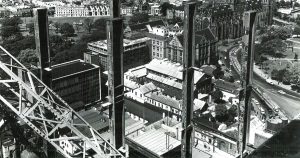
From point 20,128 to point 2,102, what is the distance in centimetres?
83

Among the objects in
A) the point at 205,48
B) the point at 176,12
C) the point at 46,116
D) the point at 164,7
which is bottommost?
the point at 205,48

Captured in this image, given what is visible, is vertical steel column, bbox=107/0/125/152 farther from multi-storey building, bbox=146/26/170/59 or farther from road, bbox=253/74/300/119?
multi-storey building, bbox=146/26/170/59

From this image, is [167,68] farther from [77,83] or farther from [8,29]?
[8,29]

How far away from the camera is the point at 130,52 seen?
3020 cm

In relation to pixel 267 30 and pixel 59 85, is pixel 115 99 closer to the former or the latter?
pixel 59 85

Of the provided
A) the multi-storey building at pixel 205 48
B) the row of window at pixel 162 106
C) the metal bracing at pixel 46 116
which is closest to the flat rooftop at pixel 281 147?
the metal bracing at pixel 46 116

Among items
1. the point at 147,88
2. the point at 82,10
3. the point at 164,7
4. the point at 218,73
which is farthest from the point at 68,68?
the point at 82,10

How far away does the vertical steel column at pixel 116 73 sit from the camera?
226 inches

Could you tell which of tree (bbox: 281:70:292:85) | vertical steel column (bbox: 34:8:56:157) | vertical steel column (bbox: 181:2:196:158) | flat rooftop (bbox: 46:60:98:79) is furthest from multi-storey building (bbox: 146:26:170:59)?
vertical steel column (bbox: 34:8:56:157)

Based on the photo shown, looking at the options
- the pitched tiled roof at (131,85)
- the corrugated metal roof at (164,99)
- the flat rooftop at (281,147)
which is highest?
the flat rooftop at (281,147)

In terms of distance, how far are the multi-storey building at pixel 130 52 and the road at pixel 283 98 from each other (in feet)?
30.3

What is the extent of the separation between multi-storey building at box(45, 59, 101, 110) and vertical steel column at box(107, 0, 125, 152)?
15.9 meters

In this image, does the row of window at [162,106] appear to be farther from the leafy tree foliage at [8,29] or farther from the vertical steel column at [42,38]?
the leafy tree foliage at [8,29]

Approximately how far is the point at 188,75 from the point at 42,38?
246 centimetres
